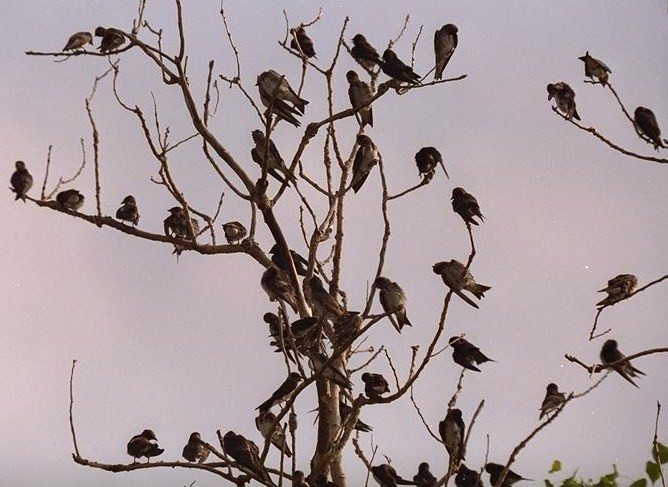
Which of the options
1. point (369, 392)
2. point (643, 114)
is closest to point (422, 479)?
point (369, 392)

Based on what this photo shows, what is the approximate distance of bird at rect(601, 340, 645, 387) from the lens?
4.10 m

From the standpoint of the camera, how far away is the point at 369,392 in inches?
215

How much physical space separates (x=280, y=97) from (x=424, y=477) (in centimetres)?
257

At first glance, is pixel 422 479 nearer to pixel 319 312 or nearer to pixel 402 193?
pixel 319 312

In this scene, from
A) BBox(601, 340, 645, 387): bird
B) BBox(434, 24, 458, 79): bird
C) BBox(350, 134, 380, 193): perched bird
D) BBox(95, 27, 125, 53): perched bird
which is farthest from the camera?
BBox(434, 24, 458, 79): bird

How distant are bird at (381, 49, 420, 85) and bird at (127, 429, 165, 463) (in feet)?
9.34

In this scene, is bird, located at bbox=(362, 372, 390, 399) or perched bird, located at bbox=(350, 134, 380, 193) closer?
perched bird, located at bbox=(350, 134, 380, 193)

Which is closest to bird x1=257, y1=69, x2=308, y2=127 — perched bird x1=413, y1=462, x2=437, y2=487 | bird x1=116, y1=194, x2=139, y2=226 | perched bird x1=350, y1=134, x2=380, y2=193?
perched bird x1=350, y1=134, x2=380, y2=193

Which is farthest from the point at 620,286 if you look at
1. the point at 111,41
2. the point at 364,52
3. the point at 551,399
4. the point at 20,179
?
the point at 20,179

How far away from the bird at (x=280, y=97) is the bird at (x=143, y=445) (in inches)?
91.9

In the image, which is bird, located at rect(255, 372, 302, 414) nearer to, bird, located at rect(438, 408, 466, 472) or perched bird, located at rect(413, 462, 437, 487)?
bird, located at rect(438, 408, 466, 472)

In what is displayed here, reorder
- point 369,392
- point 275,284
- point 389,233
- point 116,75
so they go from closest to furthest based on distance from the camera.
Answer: point 389,233 < point 275,284 < point 116,75 < point 369,392

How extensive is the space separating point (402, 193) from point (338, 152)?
1.79 feet

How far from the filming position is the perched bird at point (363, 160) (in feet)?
16.1
